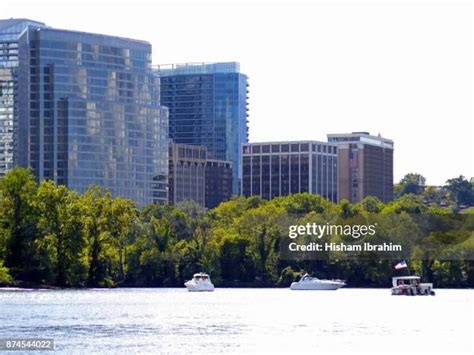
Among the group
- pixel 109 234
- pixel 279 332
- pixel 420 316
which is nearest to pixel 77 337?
pixel 279 332

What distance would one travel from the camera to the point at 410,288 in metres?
170

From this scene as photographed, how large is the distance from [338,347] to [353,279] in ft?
394

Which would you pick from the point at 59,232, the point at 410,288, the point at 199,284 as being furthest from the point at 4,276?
the point at 410,288

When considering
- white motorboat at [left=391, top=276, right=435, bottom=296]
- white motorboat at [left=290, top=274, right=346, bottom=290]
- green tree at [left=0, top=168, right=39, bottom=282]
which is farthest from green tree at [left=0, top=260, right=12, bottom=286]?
white motorboat at [left=290, top=274, right=346, bottom=290]

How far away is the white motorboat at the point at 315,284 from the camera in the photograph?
188 metres

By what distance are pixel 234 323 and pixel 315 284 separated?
3475 inches

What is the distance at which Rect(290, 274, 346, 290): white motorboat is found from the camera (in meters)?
188

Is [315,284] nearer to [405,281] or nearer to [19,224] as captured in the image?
[405,281]

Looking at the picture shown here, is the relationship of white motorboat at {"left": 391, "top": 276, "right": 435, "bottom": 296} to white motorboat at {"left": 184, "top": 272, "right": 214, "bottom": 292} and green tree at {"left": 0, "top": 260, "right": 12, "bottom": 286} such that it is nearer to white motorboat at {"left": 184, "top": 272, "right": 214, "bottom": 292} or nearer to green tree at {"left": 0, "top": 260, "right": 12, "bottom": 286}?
white motorboat at {"left": 184, "top": 272, "right": 214, "bottom": 292}

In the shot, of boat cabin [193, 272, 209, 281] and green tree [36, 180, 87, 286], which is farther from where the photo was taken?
boat cabin [193, 272, 209, 281]

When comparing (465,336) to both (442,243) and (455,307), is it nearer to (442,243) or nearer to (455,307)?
(455,307)

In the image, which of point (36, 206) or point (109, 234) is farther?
point (109, 234)

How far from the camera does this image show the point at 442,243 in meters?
199

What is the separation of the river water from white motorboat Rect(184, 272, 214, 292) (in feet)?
102
